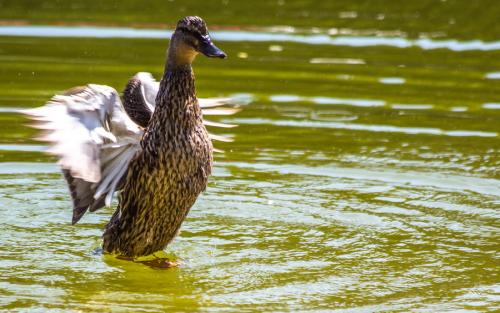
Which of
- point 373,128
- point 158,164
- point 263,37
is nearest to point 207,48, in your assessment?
point 158,164

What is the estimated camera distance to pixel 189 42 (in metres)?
7.16

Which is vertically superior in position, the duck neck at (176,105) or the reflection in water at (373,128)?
Answer: the duck neck at (176,105)

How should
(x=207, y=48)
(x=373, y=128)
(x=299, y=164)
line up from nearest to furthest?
(x=207, y=48)
(x=299, y=164)
(x=373, y=128)

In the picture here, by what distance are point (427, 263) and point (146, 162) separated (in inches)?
69.0

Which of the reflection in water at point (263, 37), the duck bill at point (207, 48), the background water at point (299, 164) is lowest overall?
the background water at point (299, 164)

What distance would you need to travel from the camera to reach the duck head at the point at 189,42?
23.3ft

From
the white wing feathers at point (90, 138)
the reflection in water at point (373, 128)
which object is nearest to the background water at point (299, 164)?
the reflection in water at point (373, 128)

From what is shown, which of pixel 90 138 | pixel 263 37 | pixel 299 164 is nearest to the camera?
pixel 90 138

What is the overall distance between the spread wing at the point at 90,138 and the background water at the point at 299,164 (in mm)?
468

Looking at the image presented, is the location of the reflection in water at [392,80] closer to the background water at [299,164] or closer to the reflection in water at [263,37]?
the background water at [299,164]

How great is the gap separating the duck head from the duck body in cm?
8

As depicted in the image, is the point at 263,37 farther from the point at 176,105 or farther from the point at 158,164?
the point at 158,164

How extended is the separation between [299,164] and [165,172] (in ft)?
8.11

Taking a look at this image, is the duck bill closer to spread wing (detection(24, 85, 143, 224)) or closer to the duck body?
the duck body
